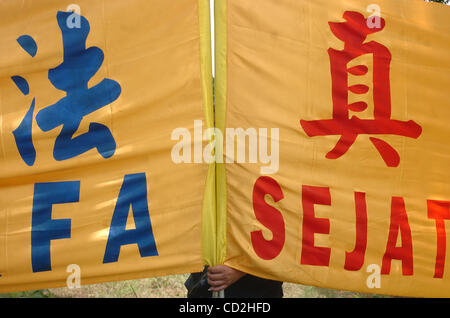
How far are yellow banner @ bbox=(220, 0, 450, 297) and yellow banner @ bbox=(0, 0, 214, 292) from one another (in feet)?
0.61

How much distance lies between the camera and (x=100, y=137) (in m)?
1.79

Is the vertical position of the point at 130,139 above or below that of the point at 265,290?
above

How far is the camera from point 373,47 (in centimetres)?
201

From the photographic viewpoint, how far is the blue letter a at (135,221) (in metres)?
1.76

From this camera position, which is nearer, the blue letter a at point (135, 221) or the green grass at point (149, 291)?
the blue letter a at point (135, 221)

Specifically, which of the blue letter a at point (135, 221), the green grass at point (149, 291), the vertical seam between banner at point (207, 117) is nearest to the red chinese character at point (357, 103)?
the vertical seam between banner at point (207, 117)

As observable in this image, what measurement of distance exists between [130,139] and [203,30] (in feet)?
1.96

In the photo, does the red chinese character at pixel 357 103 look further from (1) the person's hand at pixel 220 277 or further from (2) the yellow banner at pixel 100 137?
(1) the person's hand at pixel 220 277

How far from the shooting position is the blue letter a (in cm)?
176

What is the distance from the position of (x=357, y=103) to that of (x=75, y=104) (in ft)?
4.36

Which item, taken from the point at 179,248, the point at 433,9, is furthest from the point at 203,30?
the point at 433,9

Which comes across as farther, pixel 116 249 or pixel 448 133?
pixel 448 133

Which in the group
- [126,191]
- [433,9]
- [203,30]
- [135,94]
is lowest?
[126,191]
